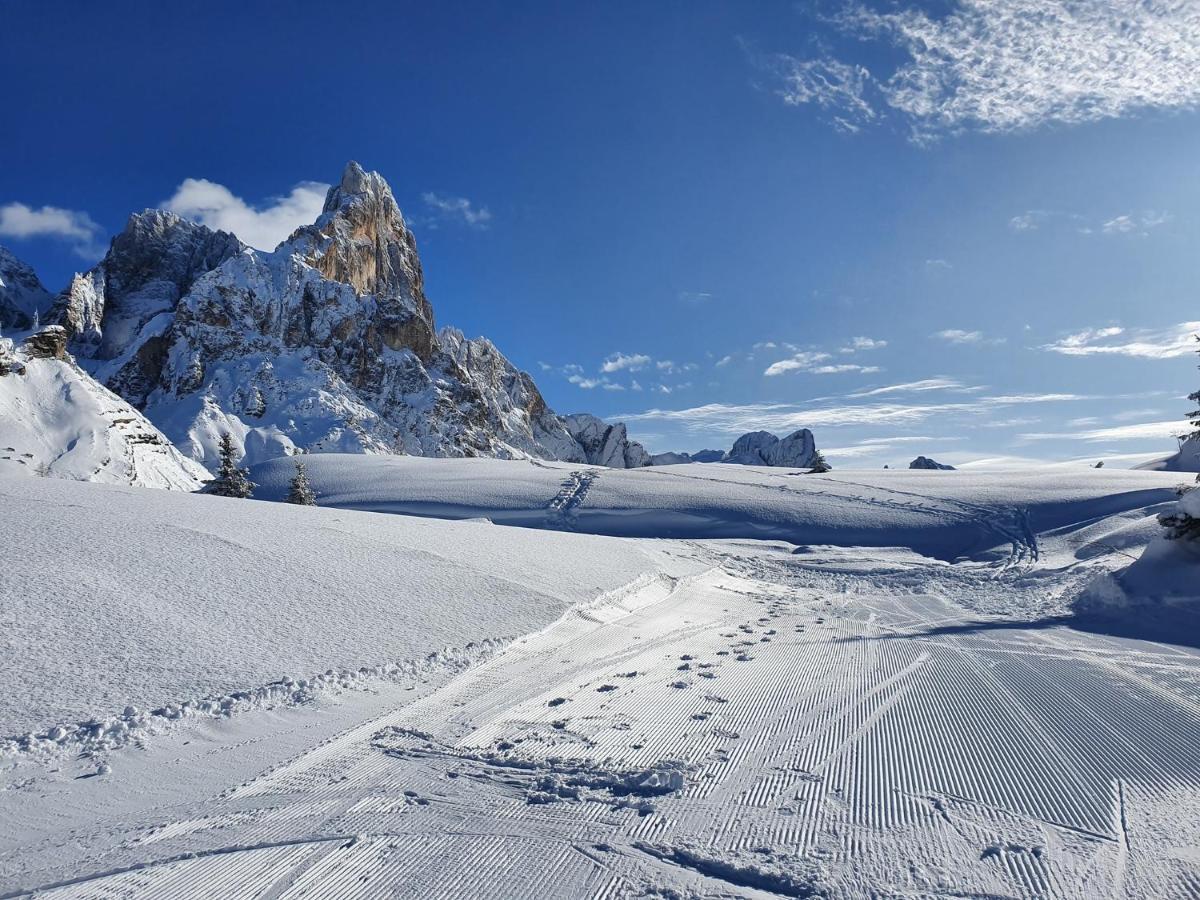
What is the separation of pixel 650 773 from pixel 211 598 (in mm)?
4630

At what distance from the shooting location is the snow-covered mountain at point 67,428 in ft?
105

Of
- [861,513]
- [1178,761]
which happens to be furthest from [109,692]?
[861,513]

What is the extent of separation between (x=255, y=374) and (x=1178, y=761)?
3688 inches

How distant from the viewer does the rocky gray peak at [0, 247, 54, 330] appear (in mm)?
88375

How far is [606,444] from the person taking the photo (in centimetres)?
13462

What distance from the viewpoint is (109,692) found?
13.8 feet

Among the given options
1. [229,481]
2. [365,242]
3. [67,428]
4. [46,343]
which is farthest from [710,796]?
[365,242]

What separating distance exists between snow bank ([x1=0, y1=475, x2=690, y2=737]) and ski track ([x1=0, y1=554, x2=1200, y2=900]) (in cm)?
111

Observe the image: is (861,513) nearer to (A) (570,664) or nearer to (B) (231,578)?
(A) (570,664)

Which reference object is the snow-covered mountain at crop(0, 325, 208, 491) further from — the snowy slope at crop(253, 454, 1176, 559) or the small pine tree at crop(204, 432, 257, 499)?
the small pine tree at crop(204, 432, 257, 499)

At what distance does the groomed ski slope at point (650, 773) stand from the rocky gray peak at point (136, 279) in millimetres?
104655

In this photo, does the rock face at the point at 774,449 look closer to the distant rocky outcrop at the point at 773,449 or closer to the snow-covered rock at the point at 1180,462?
the distant rocky outcrop at the point at 773,449

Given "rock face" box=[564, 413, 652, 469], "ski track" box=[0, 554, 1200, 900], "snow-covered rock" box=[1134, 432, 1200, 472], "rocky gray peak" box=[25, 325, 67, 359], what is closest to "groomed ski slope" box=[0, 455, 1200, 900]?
"ski track" box=[0, 554, 1200, 900]

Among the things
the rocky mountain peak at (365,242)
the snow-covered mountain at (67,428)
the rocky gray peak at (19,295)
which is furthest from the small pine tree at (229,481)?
the rocky gray peak at (19,295)
